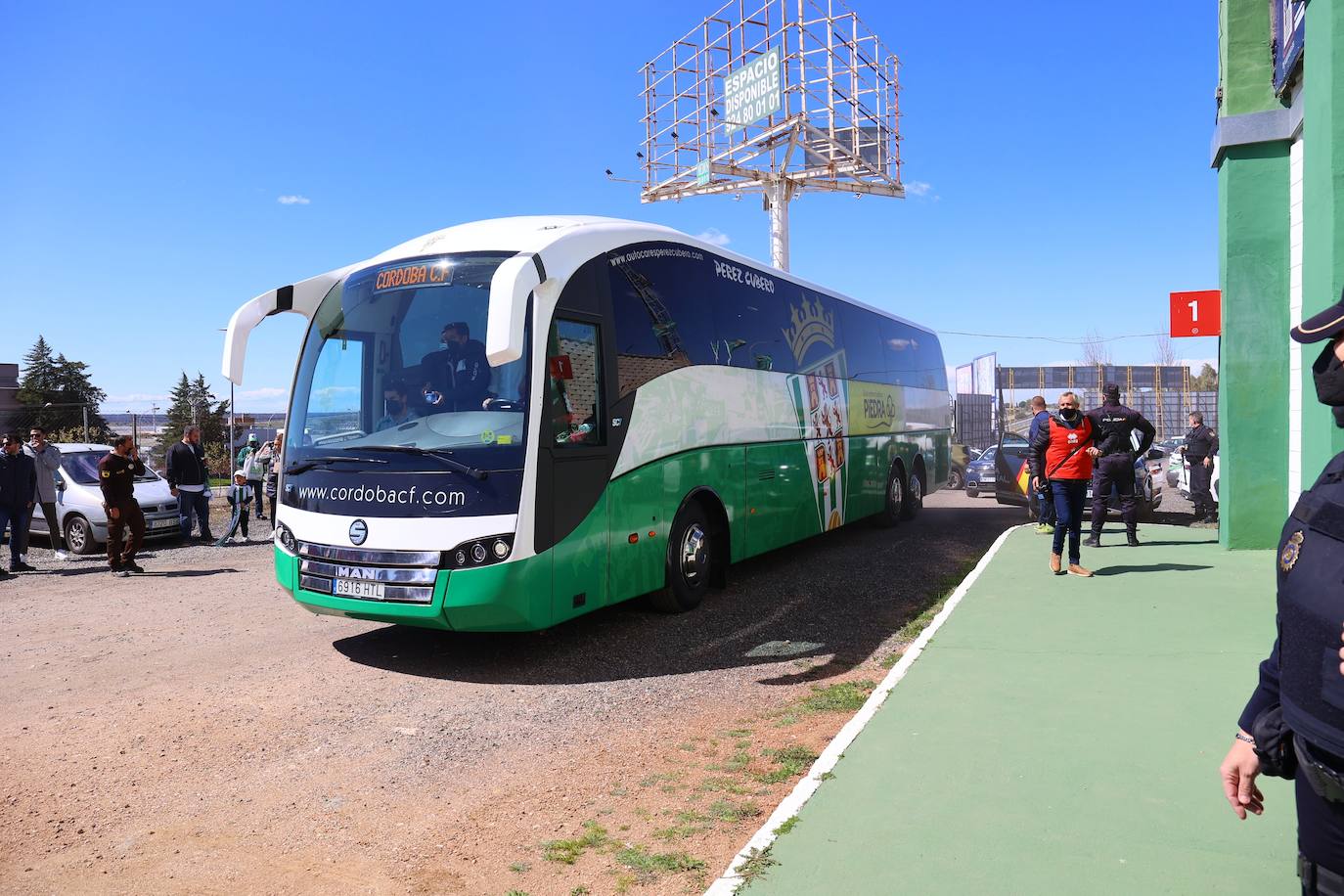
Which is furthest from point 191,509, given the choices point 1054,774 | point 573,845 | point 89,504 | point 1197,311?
point 1197,311

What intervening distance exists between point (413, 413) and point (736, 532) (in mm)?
3849

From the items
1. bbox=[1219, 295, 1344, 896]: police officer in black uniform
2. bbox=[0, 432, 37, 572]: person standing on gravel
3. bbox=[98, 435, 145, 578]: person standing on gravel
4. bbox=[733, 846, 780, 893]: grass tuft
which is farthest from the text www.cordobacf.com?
bbox=[0, 432, 37, 572]: person standing on gravel

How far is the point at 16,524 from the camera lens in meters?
12.1

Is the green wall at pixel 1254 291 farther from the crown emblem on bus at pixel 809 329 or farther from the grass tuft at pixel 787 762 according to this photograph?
the grass tuft at pixel 787 762

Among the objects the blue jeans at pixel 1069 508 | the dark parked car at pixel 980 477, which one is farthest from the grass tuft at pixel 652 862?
the dark parked car at pixel 980 477

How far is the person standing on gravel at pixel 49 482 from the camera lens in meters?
13.4

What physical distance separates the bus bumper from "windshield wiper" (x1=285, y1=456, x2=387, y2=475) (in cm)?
98

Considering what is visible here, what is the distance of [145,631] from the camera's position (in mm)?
8070

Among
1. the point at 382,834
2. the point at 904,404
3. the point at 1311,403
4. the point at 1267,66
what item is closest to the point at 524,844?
the point at 382,834

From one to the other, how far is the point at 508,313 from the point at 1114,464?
29.0ft

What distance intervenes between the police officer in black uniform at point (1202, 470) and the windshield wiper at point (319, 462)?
1296 centimetres

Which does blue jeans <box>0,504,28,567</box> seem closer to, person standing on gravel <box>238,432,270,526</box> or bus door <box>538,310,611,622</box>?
person standing on gravel <box>238,432,270,526</box>

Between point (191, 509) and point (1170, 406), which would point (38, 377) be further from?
point (1170, 406)

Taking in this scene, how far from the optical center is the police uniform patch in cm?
179
